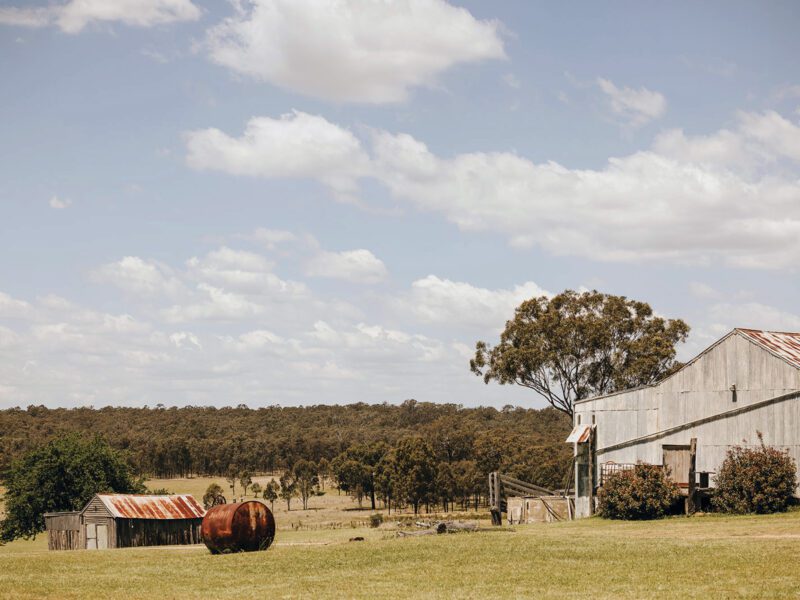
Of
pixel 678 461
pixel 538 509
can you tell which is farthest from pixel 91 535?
pixel 678 461

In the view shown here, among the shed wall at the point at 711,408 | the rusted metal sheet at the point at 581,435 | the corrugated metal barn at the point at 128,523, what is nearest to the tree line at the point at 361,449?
the corrugated metal barn at the point at 128,523

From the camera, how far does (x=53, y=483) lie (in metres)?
68.7

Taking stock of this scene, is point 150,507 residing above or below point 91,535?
above

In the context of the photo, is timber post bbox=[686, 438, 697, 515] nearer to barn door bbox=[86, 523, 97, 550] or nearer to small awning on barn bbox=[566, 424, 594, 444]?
small awning on barn bbox=[566, 424, 594, 444]

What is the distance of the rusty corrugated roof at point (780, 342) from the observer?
41.8m

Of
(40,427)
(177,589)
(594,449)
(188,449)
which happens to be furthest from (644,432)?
(40,427)

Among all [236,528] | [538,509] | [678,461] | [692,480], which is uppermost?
[678,461]

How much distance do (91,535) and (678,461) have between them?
33.0 metres

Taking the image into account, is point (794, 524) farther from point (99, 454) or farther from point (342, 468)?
point (342, 468)

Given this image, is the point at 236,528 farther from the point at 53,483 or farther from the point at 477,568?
the point at 53,483

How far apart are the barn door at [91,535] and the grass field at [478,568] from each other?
18985mm

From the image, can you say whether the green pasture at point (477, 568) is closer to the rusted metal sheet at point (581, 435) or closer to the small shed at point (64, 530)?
the rusted metal sheet at point (581, 435)

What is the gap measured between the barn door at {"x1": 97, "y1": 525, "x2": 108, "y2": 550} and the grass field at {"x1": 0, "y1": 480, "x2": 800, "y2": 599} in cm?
1823

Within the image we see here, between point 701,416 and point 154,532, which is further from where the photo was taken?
point 154,532
